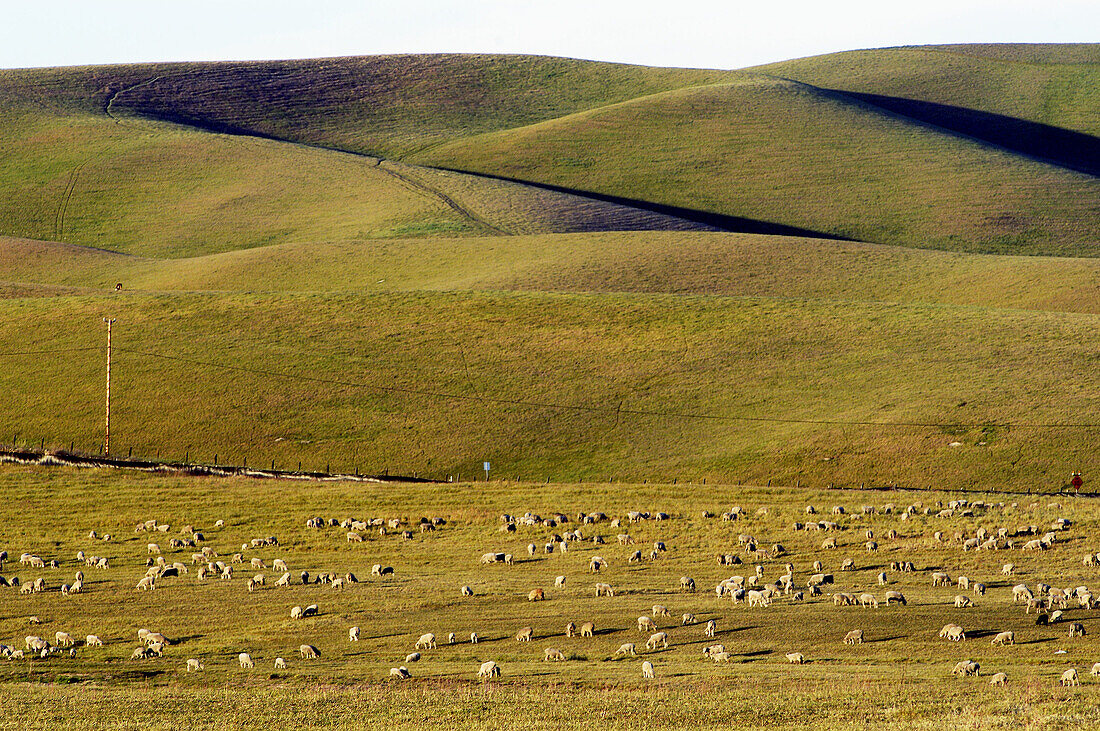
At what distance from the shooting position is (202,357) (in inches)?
3236

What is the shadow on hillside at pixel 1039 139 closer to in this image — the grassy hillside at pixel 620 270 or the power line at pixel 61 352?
the grassy hillside at pixel 620 270

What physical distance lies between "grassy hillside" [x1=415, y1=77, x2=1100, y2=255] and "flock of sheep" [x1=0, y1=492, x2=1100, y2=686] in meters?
101

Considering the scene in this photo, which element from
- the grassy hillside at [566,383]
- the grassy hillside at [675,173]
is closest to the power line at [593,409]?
the grassy hillside at [566,383]

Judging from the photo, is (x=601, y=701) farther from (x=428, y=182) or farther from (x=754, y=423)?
(x=428, y=182)

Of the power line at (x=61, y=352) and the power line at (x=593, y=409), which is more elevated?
the power line at (x=61, y=352)

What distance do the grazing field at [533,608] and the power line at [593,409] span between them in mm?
11485

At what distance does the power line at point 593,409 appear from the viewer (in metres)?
66.1

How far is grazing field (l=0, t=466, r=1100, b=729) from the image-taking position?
2291cm

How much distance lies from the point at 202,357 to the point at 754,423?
120ft

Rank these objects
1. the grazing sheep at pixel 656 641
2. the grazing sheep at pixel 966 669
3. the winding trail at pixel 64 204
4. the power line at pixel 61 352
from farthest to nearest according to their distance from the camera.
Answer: the winding trail at pixel 64 204
the power line at pixel 61 352
the grazing sheep at pixel 656 641
the grazing sheep at pixel 966 669

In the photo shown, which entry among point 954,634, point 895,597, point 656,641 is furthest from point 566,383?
point 954,634

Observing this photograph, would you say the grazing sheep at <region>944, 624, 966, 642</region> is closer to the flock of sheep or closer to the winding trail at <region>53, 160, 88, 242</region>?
the flock of sheep

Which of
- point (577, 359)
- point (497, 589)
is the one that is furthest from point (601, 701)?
point (577, 359)

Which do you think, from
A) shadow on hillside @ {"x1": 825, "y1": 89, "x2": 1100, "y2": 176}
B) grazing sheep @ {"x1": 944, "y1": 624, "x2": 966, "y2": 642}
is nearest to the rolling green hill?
shadow on hillside @ {"x1": 825, "y1": 89, "x2": 1100, "y2": 176}
